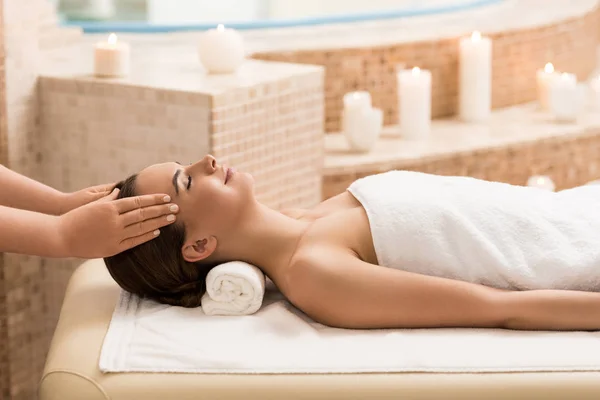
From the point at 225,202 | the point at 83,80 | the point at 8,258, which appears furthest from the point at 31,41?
the point at 225,202

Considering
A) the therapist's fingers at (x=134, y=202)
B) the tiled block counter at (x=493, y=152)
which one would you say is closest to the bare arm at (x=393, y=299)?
the therapist's fingers at (x=134, y=202)

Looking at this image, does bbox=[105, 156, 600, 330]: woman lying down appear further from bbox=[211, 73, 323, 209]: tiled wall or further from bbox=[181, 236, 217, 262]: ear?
bbox=[211, 73, 323, 209]: tiled wall

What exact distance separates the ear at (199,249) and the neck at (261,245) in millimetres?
26

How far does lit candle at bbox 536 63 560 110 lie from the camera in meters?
3.72

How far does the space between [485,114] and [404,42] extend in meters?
0.40

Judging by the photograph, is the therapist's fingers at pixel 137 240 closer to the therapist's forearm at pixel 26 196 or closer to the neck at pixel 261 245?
the neck at pixel 261 245

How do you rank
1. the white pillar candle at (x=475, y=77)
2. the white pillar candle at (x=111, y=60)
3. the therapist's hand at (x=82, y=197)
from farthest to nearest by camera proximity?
the white pillar candle at (x=475, y=77)
the white pillar candle at (x=111, y=60)
the therapist's hand at (x=82, y=197)

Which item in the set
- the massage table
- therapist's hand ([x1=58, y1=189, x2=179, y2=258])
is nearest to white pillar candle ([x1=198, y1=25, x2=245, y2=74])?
therapist's hand ([x1=58, y1=189, x2=179, y2=258])

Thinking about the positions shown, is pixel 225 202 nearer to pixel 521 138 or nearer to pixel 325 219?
pixel 325 219

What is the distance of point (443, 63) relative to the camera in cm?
367

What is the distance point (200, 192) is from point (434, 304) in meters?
0.47

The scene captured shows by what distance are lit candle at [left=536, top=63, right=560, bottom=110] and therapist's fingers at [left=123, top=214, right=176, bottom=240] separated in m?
2.15

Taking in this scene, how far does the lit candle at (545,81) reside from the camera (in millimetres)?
3717

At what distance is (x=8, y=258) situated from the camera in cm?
260
